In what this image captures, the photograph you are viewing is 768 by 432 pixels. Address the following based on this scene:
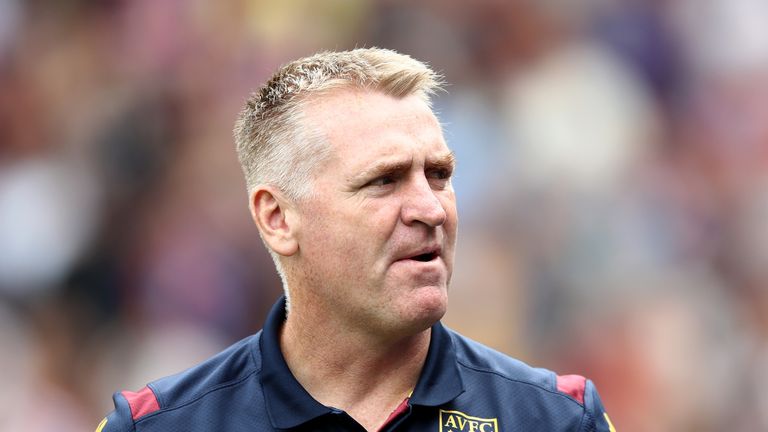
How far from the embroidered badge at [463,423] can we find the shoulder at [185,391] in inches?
18.8

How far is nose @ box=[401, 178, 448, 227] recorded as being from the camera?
2787 mm

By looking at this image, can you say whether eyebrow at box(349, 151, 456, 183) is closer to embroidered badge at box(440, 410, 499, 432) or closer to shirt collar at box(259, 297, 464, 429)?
shirt collar at box(259, 297, 464, 429)

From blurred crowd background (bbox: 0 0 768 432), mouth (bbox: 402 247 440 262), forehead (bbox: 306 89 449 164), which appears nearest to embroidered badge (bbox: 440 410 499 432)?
mouth (bbox: 402 247 440 262)

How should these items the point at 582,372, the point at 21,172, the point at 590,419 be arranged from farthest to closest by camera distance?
the point at 21,172 → the point at 582,372 → the point at 590,419

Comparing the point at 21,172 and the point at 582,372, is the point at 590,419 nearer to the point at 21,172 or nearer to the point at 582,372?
the point at 582,372

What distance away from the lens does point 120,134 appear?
22.5 ft

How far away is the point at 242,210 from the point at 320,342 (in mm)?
3766

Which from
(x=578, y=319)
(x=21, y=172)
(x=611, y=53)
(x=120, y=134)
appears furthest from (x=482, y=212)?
(x=21, y=172)

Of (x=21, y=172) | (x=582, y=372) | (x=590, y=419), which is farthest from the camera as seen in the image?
(x=21, y=172)

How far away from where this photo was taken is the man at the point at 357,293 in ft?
9.23

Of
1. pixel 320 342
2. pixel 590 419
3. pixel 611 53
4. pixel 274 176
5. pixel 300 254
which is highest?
pixel 611 53

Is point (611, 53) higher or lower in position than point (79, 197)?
higher

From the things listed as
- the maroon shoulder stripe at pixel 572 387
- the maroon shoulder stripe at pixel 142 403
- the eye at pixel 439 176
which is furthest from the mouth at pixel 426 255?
the maroon shoulder stripe at pixel 142 403

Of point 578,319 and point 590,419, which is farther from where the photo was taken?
point 578,319
